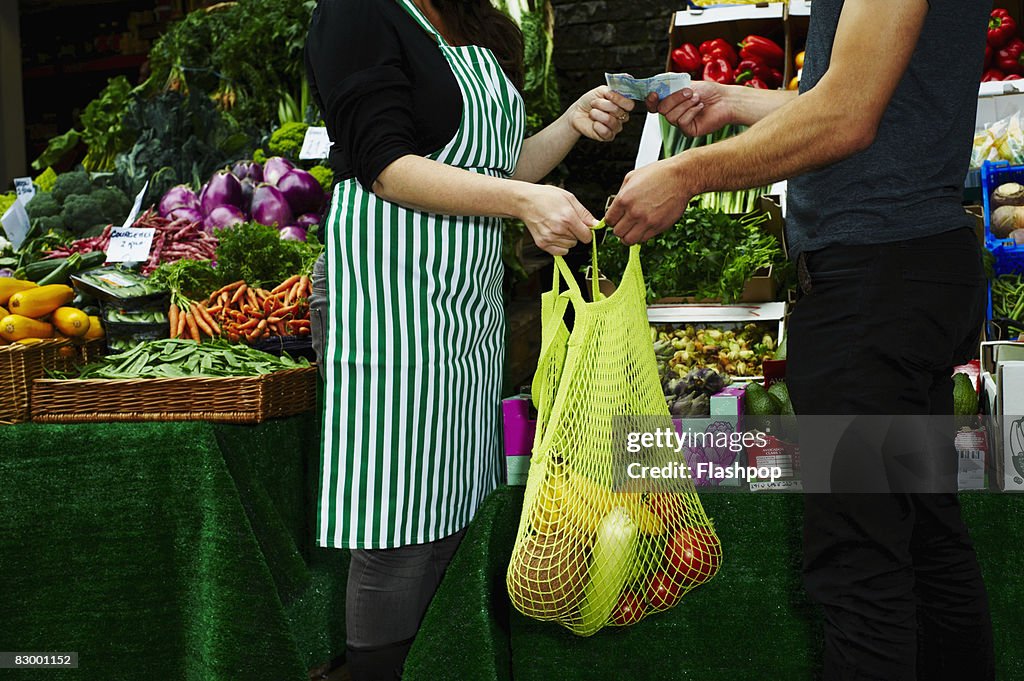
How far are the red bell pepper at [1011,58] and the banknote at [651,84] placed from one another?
7.03 ft

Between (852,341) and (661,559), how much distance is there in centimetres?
50

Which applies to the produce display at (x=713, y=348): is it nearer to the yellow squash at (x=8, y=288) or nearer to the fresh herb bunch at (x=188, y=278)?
the fresh herb bunch at (x=188, y=278)

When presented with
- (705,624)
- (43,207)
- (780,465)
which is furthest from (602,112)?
(43,207)

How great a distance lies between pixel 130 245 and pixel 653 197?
2.20 metres

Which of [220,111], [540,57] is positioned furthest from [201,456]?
[540,57]

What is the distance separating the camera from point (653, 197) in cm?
148

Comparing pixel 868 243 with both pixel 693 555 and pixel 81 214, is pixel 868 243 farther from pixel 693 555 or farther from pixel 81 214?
pixel 81 214

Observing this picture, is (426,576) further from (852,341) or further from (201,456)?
(852,341)

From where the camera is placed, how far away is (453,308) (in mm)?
1908

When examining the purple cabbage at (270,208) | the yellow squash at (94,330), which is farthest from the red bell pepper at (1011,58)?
the yellow squash at (94,330)

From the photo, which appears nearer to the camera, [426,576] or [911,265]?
[911,265]

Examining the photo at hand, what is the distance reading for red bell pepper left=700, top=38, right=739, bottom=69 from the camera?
3541 mm

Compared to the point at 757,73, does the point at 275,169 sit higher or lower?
lower

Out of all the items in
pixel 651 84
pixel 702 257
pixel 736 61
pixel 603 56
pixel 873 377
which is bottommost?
pixel 873 377
